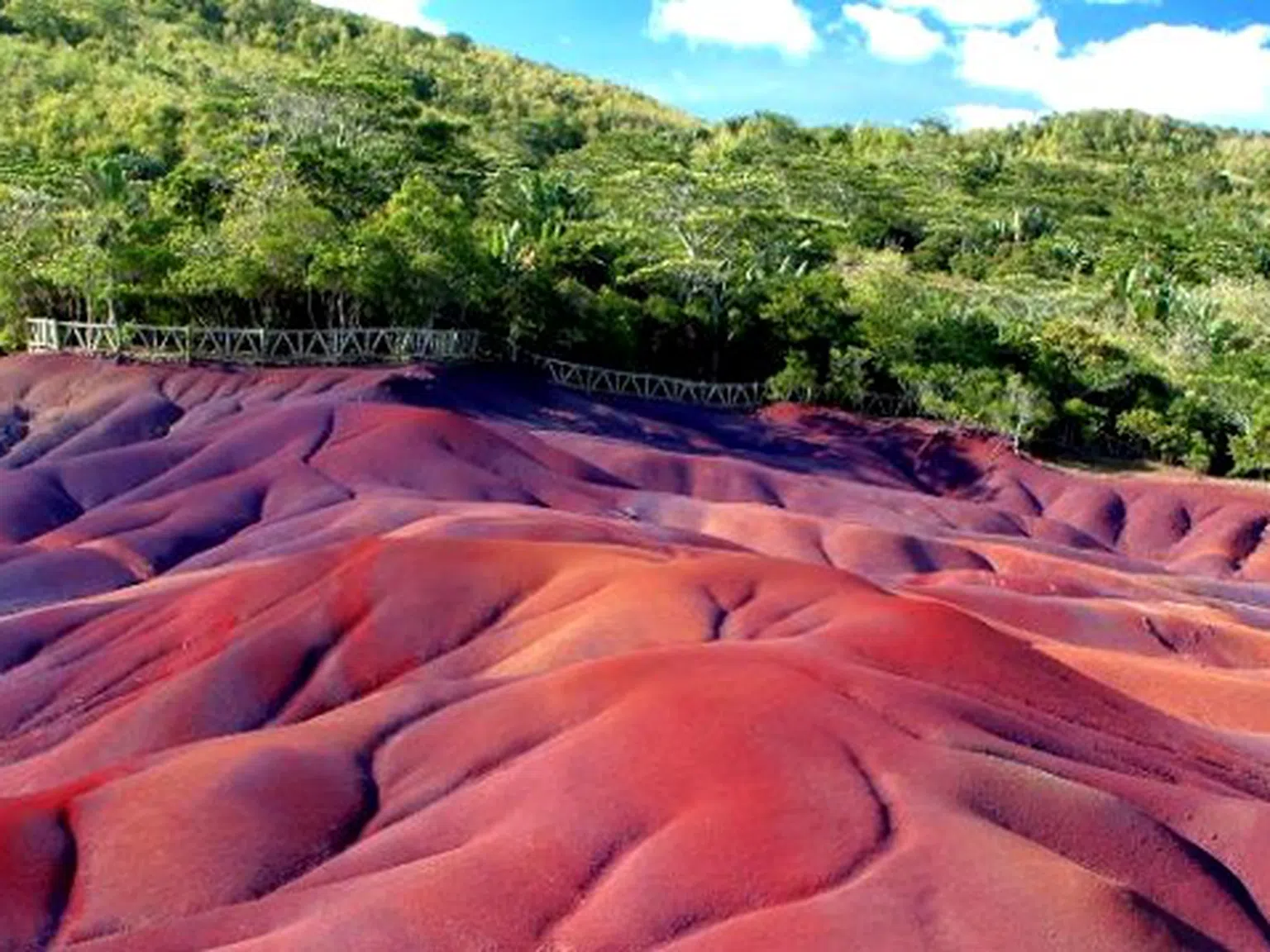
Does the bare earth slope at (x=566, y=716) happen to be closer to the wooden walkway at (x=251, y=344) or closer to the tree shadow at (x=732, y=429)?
the tree shadow at (x=732, y=429)

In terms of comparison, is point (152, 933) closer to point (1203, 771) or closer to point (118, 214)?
point (1203, 771)

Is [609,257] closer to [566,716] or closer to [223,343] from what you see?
[223,343]

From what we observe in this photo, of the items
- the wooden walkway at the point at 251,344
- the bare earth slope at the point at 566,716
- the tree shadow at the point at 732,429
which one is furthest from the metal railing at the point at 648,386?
the bare earth slope at the point at 566,716

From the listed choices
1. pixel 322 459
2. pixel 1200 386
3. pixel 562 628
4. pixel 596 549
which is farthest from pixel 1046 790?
pixel 1200 386

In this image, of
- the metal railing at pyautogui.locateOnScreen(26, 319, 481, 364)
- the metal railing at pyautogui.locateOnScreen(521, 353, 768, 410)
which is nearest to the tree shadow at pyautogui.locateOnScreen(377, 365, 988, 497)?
the metal railing at pyautogui.locateOnScreen(521, 353, 768, 410)

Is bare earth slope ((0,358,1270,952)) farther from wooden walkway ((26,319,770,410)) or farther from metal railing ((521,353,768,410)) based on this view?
metal railing ((521,353,768,410))

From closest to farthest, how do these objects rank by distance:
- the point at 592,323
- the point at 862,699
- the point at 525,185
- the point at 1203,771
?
the point at 862,699, the point at 1203,771, the point at 592,323, the point at 525,185

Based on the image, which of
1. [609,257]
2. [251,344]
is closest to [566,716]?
[251,344]
